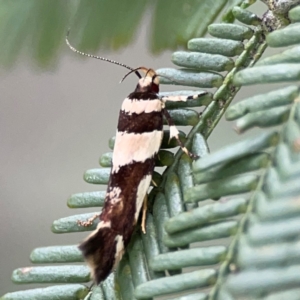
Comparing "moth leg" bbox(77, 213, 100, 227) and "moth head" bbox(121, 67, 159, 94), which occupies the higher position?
"moth head" bbox(121, 67, 159, 94)

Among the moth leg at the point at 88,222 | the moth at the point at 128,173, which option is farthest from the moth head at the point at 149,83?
the moth leg at the point at 88,222

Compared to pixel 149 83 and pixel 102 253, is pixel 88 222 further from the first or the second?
pixel 149 83

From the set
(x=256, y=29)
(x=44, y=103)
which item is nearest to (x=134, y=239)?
(x=256, y=29)

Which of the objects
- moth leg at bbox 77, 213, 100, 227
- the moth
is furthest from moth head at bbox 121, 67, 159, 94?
moth leg at bbox 77, 213, 100, 227

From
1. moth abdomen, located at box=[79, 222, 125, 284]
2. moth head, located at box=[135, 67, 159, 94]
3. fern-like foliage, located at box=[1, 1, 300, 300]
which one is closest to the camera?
fern-like foliage, located at box=[1, 1, 300, 300]

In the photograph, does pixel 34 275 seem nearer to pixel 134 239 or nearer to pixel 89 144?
pixel 134 239

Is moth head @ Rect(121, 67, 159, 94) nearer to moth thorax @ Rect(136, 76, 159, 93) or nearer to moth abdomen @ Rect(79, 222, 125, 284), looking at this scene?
moth thorax @ Rect(136, 76, 159, 93)
